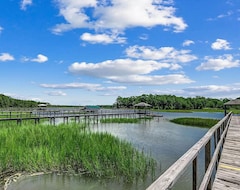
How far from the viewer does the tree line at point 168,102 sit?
289ft

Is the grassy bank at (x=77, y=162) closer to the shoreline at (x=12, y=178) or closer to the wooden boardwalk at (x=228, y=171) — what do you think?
the shoreline at (x=12, y=178)

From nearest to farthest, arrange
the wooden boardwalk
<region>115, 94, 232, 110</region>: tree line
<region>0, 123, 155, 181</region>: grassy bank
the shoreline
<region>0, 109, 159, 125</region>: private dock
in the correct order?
1. the wooden boardwalk
2. the shoreline
3. <region>0, 123, 155, 181</region>: grassy bank
4. <region>0, 109, 159, 125</region>: private dock
5. <region>115, 94, 232, 110</region>: tree line

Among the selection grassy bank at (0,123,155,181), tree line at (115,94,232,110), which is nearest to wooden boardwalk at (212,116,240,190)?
grassy bank at (0,123,155,181)

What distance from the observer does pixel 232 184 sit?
3613 millimetres

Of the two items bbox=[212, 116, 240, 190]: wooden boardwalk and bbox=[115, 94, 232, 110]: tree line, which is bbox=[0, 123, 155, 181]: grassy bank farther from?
bbox=[115, 94, 232, 110]: tree line

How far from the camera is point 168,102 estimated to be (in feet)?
289

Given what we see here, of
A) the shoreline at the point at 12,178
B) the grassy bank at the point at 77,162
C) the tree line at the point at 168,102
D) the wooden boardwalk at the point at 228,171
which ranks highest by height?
the tree line at the point at 168,102

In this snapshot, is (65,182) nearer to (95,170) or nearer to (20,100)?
(95,170)

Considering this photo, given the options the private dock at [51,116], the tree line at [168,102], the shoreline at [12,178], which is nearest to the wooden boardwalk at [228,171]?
the shoreline at [12,178]

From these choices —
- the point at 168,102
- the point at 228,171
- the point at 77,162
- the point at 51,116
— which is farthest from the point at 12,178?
the point at 168,102

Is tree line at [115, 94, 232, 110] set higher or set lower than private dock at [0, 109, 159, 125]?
higher

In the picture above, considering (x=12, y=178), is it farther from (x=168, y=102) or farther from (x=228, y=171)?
(x=168, y=102)

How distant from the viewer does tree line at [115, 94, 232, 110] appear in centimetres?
8794

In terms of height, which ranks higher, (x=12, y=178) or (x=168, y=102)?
(x=168, y=102)
